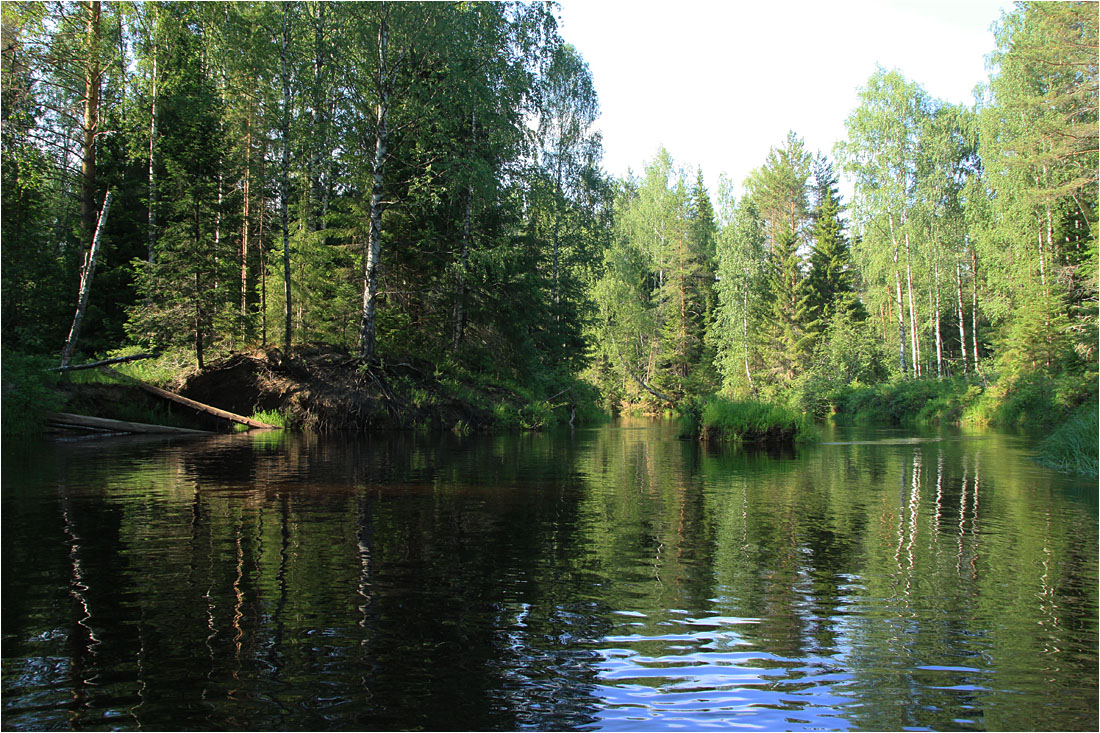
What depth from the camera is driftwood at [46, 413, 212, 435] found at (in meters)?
17.2

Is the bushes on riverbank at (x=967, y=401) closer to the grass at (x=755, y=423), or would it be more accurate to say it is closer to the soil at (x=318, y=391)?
the grass at (x=755, y=423)

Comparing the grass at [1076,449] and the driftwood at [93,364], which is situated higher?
the driftwood at [93,364]

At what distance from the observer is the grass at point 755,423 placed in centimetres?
2014

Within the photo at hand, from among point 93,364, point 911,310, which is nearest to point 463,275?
point 93,364

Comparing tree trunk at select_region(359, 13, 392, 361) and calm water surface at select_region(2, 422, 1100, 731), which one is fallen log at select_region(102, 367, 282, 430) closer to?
tree trunk at select_region(359, 13, 392, 361)

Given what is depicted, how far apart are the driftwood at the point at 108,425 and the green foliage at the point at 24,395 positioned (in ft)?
1.00

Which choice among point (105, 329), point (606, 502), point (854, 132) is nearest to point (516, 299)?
point (105, 329)

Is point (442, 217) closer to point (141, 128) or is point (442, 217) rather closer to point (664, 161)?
point (141, 128)

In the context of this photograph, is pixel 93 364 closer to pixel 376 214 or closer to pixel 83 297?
pixel 83 297

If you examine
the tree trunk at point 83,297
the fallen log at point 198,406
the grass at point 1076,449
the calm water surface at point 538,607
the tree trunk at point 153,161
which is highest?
the tree trunk at point 153,161

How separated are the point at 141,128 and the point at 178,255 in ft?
32.0

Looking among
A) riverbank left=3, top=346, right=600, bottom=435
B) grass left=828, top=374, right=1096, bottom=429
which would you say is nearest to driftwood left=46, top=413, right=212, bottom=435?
riverbank left=3, top=346, right=600, bottom=435

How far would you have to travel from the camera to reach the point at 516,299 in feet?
93.6

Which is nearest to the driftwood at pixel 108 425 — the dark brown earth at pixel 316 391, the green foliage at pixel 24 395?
the green foliage at pixel 24 395
